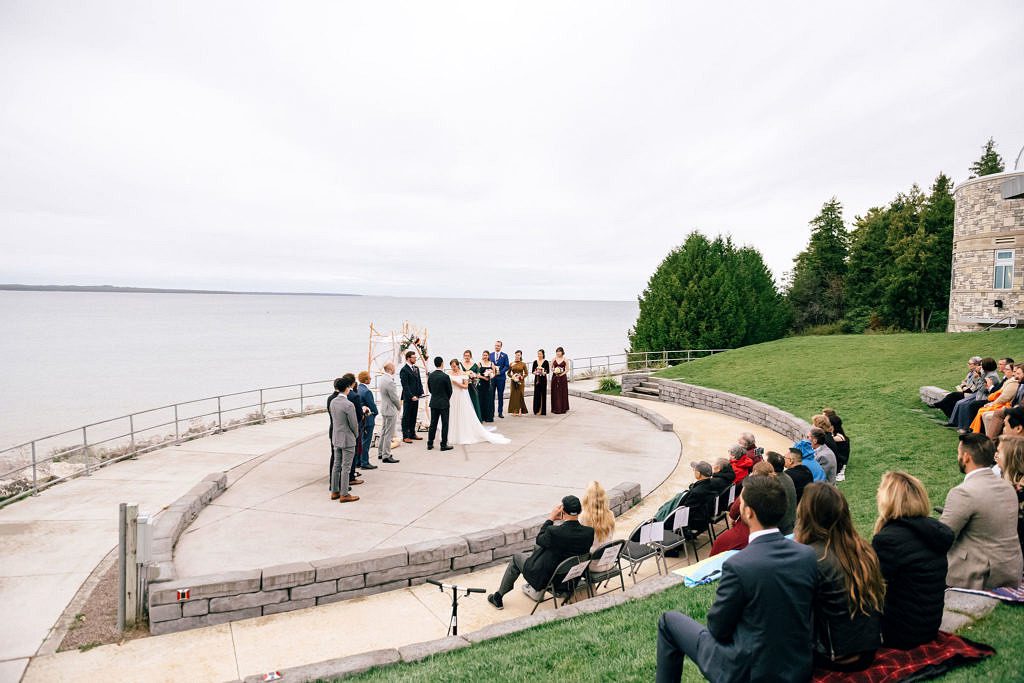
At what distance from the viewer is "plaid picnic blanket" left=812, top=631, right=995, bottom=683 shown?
3.68 meters

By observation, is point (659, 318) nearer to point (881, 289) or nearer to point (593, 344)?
point (881, 289)

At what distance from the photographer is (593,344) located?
336 ft

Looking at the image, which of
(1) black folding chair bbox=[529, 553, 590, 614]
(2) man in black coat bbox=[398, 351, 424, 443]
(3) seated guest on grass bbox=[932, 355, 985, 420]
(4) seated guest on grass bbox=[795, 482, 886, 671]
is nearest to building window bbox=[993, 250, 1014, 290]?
(3) seated guest on grass bbox=[932, 355, 985, 420]

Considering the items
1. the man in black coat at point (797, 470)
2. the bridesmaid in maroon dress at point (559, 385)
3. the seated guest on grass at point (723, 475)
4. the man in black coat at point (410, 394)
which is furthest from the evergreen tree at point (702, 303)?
the man in black coat at point (797, 470)

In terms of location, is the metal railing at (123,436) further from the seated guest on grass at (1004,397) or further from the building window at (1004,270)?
the building window at (1004,270)

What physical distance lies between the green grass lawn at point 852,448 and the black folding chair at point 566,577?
0.70 m

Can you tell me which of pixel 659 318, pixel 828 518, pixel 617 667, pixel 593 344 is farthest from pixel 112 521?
pixel 593 344

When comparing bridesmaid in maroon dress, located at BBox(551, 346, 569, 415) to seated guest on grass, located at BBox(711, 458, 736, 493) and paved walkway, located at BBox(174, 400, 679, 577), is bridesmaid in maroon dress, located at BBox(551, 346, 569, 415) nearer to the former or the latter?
paved walkway, located at BBox(174, 400, 679, 577)

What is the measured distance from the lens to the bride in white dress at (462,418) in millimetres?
14591

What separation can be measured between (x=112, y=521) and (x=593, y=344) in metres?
94.6

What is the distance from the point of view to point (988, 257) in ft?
98.6

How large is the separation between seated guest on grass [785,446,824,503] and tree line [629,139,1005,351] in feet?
110

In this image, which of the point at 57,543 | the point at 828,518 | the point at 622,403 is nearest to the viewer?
the point at 828,518

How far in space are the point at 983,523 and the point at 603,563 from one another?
11.5ft
